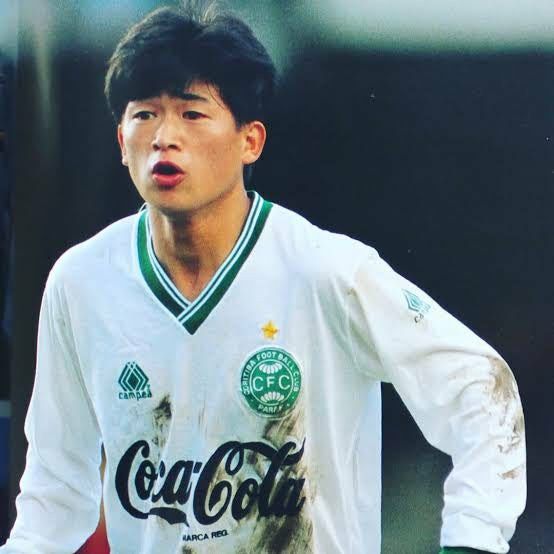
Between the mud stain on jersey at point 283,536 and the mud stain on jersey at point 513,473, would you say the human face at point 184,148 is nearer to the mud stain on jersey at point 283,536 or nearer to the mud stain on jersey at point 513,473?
the mud stain on jersey at point 283,536

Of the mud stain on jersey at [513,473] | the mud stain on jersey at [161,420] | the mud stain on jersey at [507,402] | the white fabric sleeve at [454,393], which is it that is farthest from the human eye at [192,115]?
the mud stain on jersey at [513,473]

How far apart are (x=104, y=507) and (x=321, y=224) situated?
73 cm

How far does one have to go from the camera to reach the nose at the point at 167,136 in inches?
80.3

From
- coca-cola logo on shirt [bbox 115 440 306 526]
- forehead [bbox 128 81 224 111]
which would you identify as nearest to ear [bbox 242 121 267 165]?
forehead [bbox 128 81 224 111]

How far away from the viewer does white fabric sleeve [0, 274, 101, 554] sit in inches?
85.7

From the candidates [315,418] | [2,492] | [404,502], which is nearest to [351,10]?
[315,418]

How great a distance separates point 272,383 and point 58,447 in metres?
0.49

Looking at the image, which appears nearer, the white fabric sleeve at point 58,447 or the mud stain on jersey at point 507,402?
the mud stain on jersey at point 507,402

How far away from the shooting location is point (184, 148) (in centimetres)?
204

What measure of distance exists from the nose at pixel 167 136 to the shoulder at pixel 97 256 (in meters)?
0.23

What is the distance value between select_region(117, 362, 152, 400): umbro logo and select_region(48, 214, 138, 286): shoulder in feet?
0.65

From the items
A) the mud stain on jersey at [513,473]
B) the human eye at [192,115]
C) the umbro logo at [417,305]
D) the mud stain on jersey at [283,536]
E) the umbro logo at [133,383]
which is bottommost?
the mud stain on jersey at [283,536]

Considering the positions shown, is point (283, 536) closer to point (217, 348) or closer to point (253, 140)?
point (217, 348)

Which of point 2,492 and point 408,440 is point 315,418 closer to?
point 408,440
